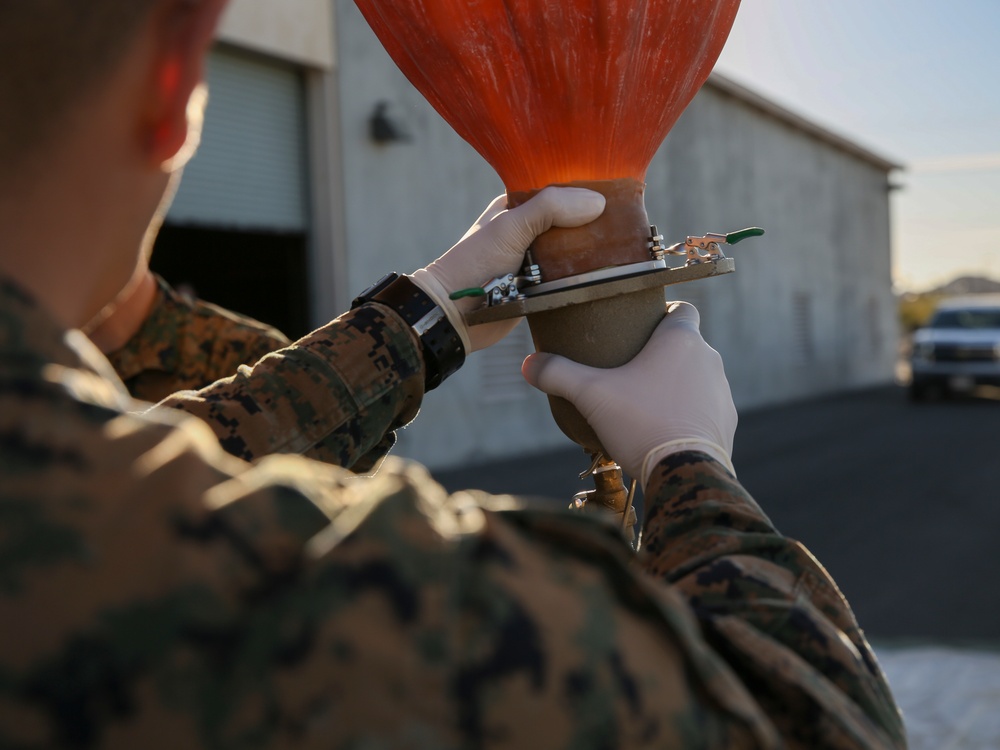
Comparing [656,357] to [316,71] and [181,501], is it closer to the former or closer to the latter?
[181,501]

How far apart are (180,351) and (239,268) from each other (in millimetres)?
7141

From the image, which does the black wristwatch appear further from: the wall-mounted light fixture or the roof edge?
the roof edge

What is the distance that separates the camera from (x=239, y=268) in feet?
29.7

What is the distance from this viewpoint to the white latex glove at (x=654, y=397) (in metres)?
1.13

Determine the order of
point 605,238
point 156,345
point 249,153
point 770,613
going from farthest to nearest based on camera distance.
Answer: point 249,153, point 156,345, point 605,238, point 770,613

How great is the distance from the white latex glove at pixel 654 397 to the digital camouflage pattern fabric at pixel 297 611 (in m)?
0.45

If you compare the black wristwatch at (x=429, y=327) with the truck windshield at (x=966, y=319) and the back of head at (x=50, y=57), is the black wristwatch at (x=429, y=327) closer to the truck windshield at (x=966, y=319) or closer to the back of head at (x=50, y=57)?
the back of head at (x=50, y=57)

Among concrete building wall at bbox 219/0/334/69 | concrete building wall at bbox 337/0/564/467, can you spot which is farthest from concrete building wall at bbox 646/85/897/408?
concrete building wall at bbox 219/0/334/69

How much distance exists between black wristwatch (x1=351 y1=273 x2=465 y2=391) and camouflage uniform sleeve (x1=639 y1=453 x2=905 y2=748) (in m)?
0.48

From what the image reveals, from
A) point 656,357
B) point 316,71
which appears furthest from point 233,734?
point 316,71

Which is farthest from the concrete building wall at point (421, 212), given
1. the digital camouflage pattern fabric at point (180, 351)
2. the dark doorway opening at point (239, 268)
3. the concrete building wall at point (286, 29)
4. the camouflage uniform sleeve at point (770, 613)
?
the camouflage uniform sleeve at point (770, 613)

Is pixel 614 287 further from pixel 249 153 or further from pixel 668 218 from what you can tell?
pixel 668 218

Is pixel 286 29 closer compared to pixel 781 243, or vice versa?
pixel 286 29

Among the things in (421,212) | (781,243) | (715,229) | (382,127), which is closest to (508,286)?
(382,127)
